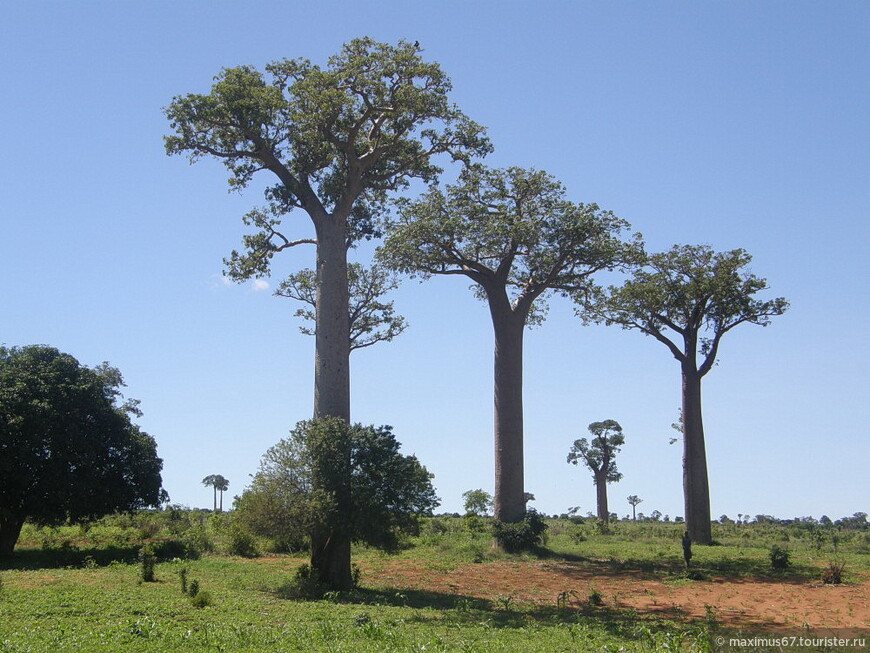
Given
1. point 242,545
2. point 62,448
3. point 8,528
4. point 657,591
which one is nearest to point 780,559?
point 657,591

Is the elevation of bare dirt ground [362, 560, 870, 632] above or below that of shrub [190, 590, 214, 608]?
below

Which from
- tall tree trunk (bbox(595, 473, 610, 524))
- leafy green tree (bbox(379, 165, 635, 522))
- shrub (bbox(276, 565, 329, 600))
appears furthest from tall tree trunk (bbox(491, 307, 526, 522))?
tall tree trunk (bbox(595, 473, 610, 524))

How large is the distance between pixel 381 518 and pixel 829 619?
8240 millimetres

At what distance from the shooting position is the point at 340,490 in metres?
16.3

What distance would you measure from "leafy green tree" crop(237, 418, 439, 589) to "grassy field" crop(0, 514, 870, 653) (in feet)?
3.92

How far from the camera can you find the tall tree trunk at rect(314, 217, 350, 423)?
18000 mm

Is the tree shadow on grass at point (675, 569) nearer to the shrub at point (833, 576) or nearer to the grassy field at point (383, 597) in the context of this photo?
the grassy field at point (383, 597)

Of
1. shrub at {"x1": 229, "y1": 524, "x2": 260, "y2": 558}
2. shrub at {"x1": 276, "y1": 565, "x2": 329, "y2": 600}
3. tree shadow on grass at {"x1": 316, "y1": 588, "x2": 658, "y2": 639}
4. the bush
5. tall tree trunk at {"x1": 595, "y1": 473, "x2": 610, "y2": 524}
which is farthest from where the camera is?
tall tree trunk at {"x1": 595, "y1": 473, "x2": 610, "y2": 524}

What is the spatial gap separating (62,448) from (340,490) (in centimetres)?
1067

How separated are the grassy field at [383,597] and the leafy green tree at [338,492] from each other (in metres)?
1.19

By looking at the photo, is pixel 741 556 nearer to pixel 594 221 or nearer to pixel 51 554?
pixel 594 221

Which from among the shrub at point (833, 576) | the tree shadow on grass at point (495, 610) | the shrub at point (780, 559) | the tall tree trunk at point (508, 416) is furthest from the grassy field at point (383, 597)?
the tall tree trunk at point (508, 416)

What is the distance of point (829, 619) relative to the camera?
45.7ft

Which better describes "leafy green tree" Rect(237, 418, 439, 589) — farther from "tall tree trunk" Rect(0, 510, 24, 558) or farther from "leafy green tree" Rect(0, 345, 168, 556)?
"tall tree trunk" Rect(0, 510, 24, 558)
